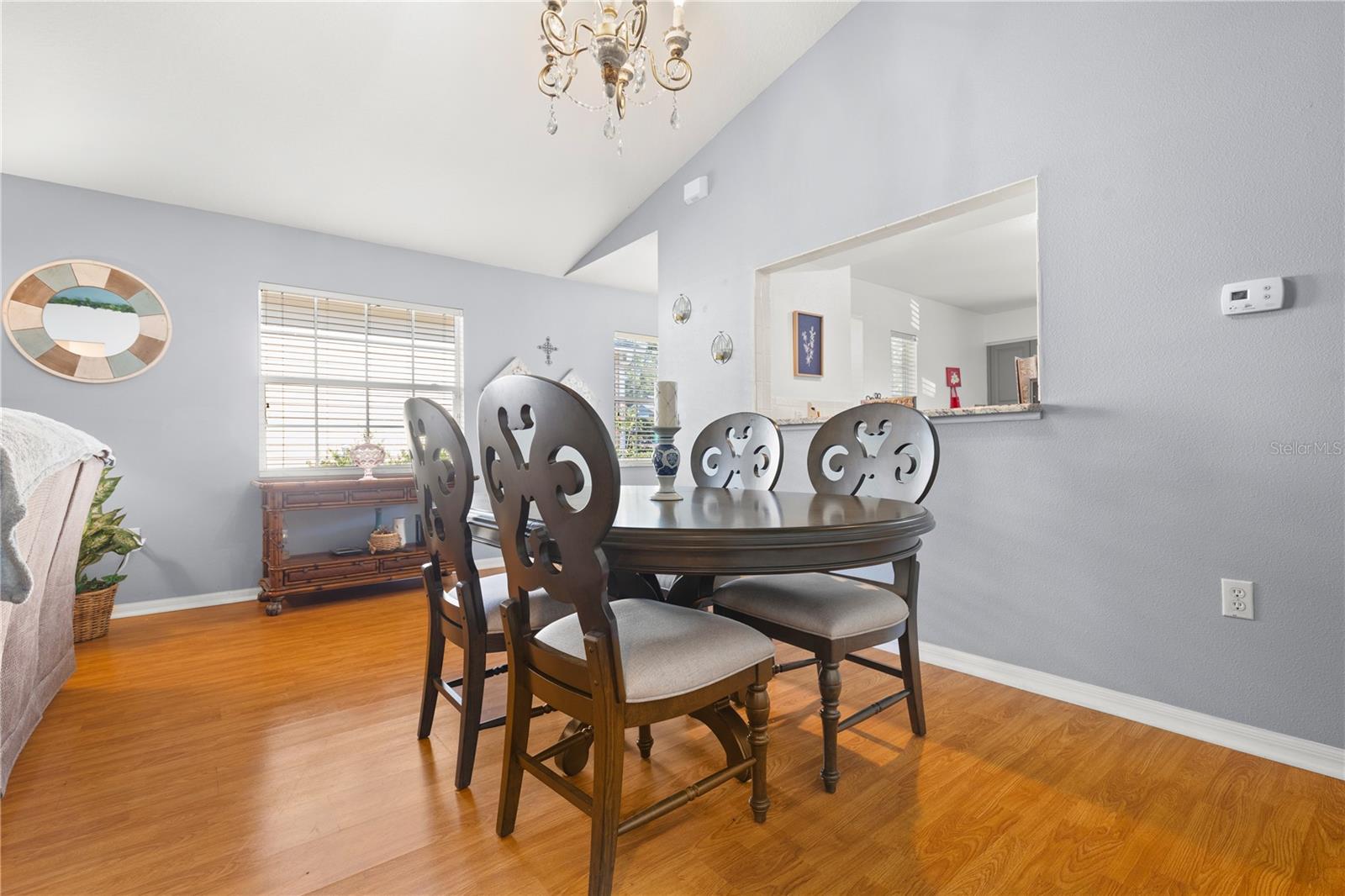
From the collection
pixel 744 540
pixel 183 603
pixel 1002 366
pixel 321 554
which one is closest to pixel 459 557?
pixel 744 540

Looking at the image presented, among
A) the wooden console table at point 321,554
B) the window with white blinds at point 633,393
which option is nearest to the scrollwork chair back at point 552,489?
the wooden console table at point 321,554

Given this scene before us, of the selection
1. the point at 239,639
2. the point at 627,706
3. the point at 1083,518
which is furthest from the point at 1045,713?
the point at 239,639

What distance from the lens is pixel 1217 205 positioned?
6.18 ft

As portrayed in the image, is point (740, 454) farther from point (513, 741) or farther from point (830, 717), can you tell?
point (513, 741)

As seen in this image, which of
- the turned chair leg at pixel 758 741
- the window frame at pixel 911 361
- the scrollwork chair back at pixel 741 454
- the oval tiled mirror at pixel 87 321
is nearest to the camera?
the turned chair leg at pixel 758 741

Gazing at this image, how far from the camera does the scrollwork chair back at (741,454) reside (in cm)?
244

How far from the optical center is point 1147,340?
2035 millimetres

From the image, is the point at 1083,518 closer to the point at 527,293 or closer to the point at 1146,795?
the point at 1146,795

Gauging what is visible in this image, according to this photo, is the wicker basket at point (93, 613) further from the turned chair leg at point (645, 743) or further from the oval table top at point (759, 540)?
the turned chair leg at point (645, 743)

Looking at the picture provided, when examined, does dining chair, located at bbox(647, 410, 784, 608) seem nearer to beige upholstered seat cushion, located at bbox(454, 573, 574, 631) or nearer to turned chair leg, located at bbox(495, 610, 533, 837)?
beige upholstered seat cushion, located at bbox(454, 573, 574, 631)

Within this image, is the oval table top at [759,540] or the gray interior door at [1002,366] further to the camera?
the gray interior door at [1002,366]

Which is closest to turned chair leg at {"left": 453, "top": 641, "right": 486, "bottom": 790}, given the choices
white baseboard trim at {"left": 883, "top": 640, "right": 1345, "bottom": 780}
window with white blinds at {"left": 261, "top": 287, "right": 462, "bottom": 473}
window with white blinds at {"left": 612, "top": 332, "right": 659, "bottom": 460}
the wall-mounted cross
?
white baseboard trim at {"left": 883, "top": 640, "right": 1345, "bottom": 780}

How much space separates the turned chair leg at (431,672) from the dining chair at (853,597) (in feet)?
2.80

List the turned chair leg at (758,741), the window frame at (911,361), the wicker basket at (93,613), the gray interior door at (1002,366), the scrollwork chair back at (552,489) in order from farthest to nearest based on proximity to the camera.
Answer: the gray interior door at (1002,366)
the window frame at (911,361)
the wicker basket at (93,613)
the turned chair leg at (758,741)
the scrollwork chair back at (552,489)
